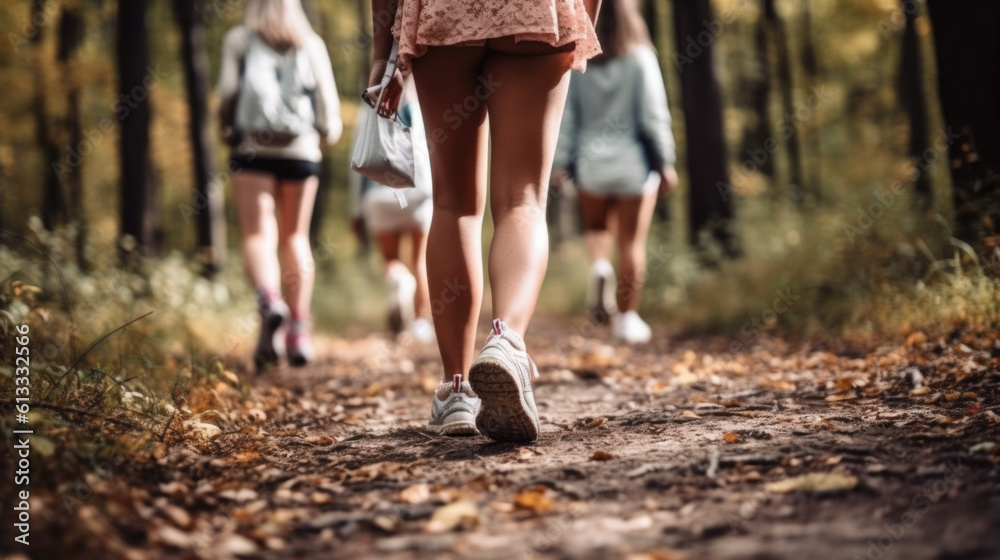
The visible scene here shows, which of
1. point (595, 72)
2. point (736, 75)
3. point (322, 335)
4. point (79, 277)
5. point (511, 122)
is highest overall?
point (736, 75)

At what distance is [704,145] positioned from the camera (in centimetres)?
898

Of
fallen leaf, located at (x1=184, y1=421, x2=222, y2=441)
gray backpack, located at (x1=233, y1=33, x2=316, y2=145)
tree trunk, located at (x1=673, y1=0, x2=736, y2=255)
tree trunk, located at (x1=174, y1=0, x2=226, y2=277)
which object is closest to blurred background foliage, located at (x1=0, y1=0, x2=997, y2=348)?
tree trunk, located at (x1=673, y1=0, x2=736, y2=255)

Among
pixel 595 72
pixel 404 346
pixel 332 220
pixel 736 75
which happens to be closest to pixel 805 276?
pixel 595 72

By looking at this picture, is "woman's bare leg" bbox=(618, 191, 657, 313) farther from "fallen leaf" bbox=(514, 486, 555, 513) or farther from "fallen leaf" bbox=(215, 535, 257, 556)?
"fallen leaf" bbox=(215, 535, 257, 556)

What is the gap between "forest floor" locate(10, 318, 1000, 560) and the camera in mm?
1550

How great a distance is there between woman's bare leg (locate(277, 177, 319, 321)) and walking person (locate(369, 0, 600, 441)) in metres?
2.48

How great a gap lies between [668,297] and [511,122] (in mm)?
5735

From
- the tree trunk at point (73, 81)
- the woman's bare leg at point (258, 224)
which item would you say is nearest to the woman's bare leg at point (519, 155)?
the woman's bare leg at point (258, 224)

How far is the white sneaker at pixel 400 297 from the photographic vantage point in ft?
21.4

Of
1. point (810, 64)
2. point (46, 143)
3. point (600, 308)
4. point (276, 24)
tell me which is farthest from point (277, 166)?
point (810, 64)

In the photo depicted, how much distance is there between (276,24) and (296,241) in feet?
4.54

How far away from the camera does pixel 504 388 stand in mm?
2297

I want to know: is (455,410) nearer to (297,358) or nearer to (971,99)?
(297,358)

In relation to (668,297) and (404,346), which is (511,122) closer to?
(404,346)
